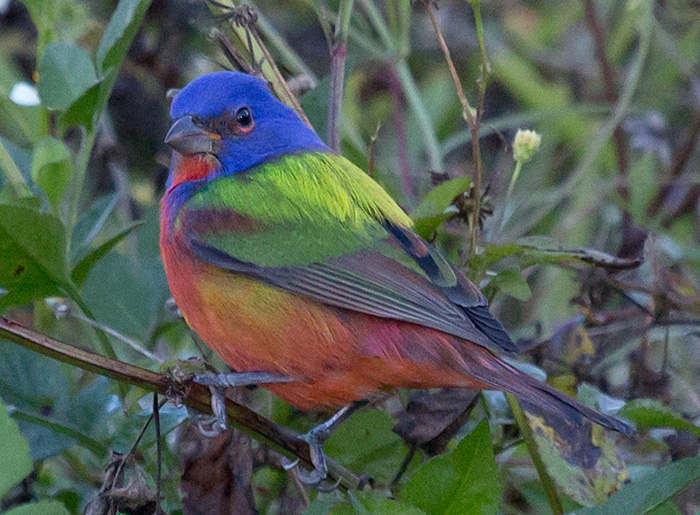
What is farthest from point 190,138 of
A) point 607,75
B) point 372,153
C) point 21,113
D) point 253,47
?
point 607,75

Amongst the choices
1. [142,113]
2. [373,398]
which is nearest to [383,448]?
[373,398]

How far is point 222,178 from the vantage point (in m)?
2.63

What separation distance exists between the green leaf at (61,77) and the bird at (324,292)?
0.93 ft

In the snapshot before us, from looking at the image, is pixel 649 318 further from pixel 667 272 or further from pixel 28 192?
pixel 28 192

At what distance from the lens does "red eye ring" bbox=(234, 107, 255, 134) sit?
276cm

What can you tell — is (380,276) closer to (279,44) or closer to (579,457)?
(579,457)

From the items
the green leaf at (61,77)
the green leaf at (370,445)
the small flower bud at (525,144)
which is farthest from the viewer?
the small flower bud at (525,144)

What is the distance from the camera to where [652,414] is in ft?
6.91

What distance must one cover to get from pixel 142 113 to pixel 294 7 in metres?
1.44

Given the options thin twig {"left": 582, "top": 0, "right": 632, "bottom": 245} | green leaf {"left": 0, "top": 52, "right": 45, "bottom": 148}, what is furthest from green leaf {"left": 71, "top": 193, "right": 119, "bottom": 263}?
thin twig {"left": 582, "top": 0, "right": 632, "bottom": 245}

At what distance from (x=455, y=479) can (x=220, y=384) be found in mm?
632

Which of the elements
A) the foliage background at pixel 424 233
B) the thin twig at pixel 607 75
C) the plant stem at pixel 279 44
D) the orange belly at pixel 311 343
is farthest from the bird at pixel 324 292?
the thin twig at pixel 607 75

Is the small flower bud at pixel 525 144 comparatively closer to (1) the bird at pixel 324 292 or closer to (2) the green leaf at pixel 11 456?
(1) the bird at pixel 324 292

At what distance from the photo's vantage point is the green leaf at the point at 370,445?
212 centimetres
